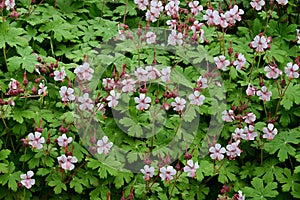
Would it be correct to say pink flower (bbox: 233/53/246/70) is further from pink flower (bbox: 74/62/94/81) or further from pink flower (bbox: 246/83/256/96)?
pink flower (bbox: 74/62/94/81)

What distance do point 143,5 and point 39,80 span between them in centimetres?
102

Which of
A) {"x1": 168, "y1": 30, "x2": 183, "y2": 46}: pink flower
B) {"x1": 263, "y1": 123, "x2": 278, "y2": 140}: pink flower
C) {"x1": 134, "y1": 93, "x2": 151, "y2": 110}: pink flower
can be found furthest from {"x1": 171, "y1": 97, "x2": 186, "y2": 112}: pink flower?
{"x1": 263, "y1": 123, "x2": 278, "y2": 140}: pink flower

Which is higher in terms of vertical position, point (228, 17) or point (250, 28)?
point (228, 17)

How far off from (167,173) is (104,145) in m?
0.44

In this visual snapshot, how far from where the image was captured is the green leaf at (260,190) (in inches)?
144

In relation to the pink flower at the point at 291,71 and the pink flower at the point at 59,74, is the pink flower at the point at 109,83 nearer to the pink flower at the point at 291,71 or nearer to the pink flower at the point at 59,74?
the pink flower at the point at 59,74

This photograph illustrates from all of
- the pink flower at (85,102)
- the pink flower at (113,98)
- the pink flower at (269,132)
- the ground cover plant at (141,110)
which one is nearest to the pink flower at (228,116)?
the ground cover plant at (141,110)

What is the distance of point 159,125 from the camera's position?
376 centimetres

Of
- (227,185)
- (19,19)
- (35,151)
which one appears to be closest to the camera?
(35,151)

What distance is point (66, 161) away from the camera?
3.38 metres

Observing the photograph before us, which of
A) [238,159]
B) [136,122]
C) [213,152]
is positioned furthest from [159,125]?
[238,159]

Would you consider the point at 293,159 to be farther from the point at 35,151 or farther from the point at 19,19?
the point at 19,19

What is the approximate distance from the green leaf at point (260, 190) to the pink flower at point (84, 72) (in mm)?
1330

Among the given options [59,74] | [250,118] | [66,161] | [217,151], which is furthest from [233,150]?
[59,74]
